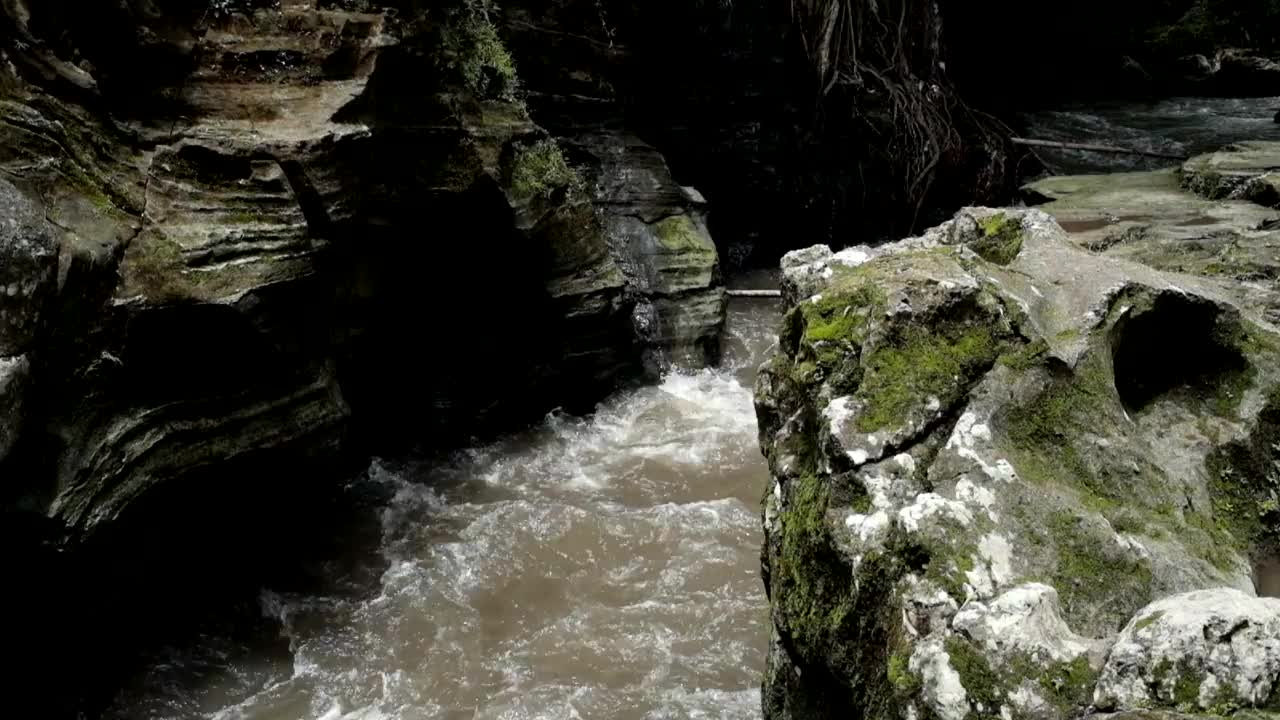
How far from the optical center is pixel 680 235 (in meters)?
8.14

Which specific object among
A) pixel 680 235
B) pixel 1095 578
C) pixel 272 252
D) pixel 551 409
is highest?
pixel 272 252

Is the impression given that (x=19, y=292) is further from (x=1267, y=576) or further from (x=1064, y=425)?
(x=1267, y=576)

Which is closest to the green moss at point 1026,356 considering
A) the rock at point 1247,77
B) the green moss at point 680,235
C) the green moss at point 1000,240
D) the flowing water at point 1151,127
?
the green moss at point 1000,240

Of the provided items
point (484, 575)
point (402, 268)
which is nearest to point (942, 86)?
point (402, 268)

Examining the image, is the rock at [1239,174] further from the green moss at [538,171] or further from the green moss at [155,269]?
the green moss at [155,269]

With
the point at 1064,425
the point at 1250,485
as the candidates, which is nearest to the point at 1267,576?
the point at 1250,485

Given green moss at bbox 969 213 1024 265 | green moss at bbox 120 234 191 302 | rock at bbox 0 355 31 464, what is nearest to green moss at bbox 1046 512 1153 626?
green moss at bbox 969 213 1024 265

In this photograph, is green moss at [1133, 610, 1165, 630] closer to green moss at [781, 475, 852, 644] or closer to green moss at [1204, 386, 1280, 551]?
green moss at [781, 475, 852, 644]

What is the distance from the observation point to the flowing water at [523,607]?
3.93 metres

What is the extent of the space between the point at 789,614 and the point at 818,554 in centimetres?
23

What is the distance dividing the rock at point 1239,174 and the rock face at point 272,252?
455 centimetres

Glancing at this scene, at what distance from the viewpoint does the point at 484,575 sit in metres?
4.82

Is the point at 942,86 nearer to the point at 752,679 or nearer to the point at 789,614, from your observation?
the point at 752,679

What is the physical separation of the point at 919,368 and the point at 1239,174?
213 inches
